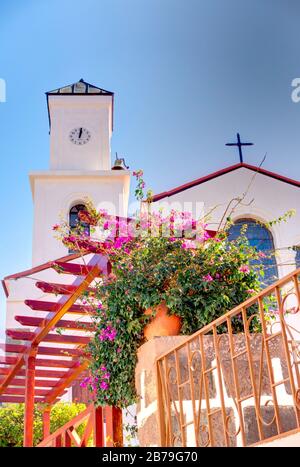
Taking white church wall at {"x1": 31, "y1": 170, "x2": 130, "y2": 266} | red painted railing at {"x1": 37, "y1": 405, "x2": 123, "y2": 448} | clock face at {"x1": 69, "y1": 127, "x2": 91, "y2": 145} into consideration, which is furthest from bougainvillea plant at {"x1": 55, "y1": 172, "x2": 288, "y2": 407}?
clock face at {"x1": 69, "y1": 127, "x2": 91, "y2": 145}

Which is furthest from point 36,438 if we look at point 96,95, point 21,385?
point 96,95

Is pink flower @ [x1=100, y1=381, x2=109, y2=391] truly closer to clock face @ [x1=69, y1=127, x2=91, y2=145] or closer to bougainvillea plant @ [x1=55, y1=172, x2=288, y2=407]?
bougainvillea plant @ [x1=55, y1=172, x2=288, y2=407]

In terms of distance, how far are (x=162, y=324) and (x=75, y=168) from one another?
1707 cm

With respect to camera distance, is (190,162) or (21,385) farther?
(190,162)

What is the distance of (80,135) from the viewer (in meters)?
23.7

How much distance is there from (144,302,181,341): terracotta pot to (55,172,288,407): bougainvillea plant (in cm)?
6

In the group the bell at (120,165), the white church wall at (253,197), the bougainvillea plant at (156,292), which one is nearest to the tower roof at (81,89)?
the bell at (120,165)

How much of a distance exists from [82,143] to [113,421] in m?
17.3

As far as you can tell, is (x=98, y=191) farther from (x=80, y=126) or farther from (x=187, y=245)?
(x=187, y=245)

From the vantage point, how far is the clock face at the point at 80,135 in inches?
928

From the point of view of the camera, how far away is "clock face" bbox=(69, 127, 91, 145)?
23.6 m

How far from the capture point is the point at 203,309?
20.0ft

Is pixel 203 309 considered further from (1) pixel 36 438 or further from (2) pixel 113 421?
(1) pixel 36 438
